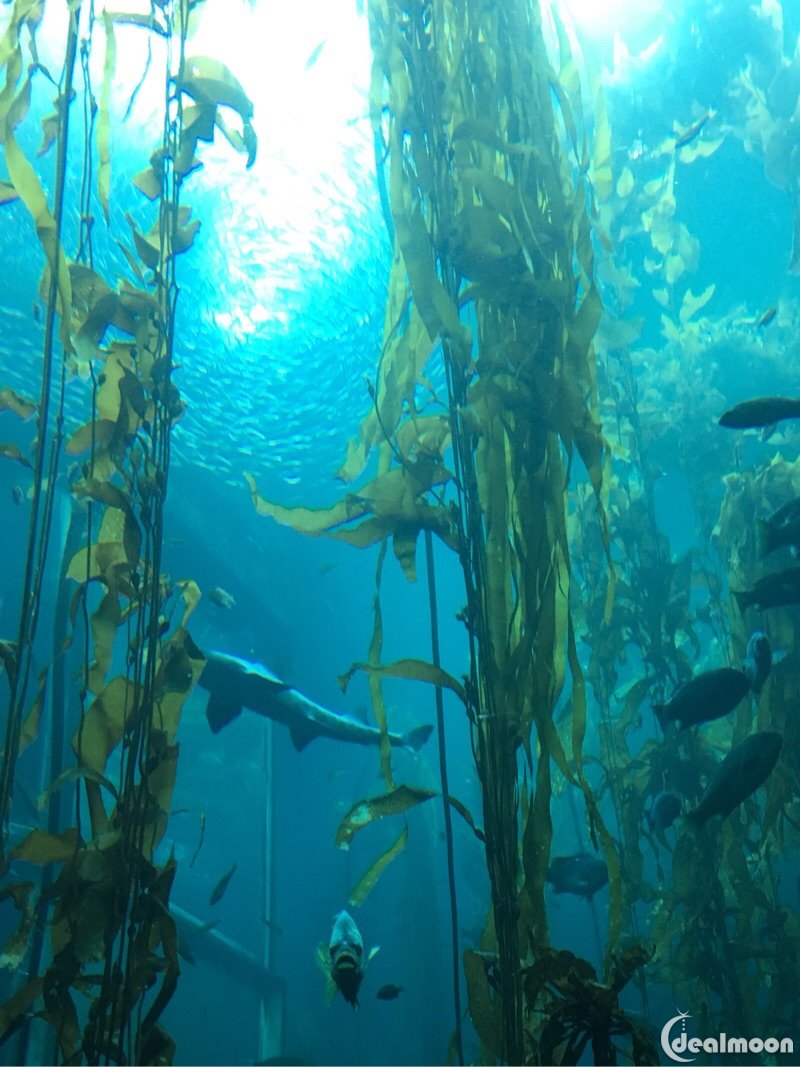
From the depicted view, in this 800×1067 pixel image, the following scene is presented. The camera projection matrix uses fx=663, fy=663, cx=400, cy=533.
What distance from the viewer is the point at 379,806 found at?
6.10ft

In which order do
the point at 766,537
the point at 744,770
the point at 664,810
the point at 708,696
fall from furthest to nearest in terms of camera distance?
the point at 664,810 < the point at 766,537 < the point at 708,696 < the point at 744,770

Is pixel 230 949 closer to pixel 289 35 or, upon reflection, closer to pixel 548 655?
pixel 548 655

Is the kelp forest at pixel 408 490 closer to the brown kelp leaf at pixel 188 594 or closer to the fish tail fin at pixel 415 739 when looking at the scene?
the brown kelp leaf at pixel 188 594

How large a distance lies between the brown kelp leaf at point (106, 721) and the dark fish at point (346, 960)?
95.1 inches

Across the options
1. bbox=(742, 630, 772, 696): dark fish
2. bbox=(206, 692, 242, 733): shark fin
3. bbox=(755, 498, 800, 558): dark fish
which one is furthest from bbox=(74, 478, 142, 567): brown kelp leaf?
bbox=(206, 692, 242, 733): shark fin

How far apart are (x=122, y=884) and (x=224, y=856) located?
21970 mm

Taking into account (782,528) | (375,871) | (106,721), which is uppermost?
(782,528)

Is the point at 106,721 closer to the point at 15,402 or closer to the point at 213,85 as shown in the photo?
the point at 15,402

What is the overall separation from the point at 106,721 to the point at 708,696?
11.0 feet

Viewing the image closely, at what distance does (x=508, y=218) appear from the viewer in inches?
82.0

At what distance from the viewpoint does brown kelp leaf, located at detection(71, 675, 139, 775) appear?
6.14ft

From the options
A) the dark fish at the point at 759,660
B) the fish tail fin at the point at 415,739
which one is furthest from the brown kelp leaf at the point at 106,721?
the fish tail fin at the point at 415,739

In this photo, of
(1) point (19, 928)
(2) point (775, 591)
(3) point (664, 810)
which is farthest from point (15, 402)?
(3) point (664, 810)

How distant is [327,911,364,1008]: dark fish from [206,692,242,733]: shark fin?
2050mm
